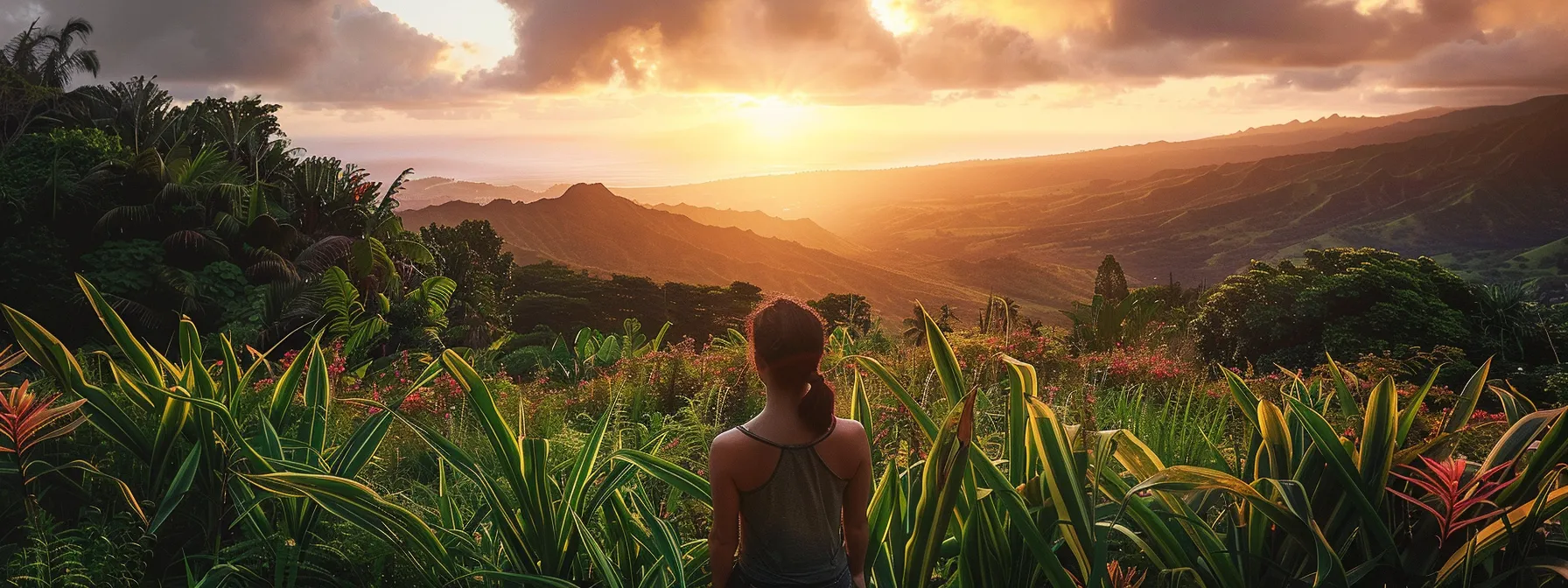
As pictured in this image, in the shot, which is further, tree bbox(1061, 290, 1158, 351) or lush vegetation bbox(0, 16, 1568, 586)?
tree bbox(1061, 290, 1158, 351)

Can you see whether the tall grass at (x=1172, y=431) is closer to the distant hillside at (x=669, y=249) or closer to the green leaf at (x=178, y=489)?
the green leaf at (x=178, y=489)

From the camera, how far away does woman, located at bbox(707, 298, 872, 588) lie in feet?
6.79

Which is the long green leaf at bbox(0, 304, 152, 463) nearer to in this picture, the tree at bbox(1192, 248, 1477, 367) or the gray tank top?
the gray tank top

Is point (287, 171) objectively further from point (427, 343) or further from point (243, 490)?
point (243, 490)

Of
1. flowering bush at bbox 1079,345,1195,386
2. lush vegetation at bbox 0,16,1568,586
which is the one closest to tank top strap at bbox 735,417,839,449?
lush vegetation at bbox 0,16,1568,586

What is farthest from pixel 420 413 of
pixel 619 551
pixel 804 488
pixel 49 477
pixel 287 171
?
pixel 287 171

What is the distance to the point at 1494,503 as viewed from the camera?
2246mm

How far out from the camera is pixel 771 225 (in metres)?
168

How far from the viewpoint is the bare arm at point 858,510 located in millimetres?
2256

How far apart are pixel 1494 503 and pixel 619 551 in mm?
2548

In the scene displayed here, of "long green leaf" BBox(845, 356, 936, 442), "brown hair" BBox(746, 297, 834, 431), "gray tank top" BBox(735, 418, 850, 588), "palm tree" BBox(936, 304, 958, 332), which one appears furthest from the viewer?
"palm tree" BBox(936, 304, 958, 332)

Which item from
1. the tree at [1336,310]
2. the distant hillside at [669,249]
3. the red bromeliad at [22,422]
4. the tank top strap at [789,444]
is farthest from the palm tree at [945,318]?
the distant hillside at [669,249]

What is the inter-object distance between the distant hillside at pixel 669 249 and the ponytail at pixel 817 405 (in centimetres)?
9887

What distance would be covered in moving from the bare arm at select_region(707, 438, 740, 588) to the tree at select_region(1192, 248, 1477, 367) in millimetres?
10874
